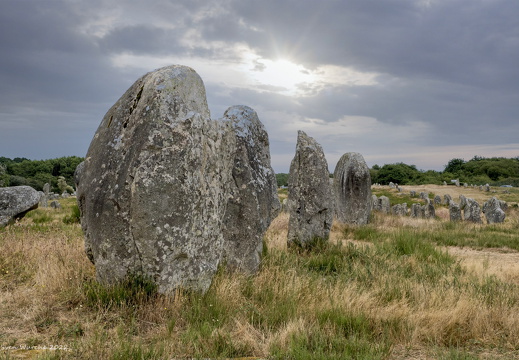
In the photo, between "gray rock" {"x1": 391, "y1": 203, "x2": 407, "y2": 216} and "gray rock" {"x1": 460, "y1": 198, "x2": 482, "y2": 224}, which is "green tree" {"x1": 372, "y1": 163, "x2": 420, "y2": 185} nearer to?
"gray rock" {"x1": 391, "y1": 203, "x2": 407, "y2": 216}

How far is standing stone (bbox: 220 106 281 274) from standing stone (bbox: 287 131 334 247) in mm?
2719

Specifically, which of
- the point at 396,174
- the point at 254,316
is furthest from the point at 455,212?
the point at 396,174

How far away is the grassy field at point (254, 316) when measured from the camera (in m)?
4.26

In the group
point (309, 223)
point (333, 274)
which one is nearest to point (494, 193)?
point (309, 223)

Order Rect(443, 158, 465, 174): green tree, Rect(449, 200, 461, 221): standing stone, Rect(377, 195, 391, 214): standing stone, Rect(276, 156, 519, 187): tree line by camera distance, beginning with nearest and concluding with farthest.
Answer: Rect(449, 200, 461, 221): standing stone
Rect(377, 195, 391, 214): standing stone
Rect(276, 156, 519, 187): tree line
Rect(443, 158, 465, 174): green tree

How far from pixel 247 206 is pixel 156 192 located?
7.77 feet

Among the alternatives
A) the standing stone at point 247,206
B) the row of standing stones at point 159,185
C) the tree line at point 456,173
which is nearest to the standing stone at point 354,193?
the standing stone at point 247,206

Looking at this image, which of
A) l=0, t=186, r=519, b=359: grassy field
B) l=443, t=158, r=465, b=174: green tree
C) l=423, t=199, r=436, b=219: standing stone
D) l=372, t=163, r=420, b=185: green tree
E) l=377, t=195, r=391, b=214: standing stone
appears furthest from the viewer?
l=443, t=158, r=465, b=174: green tree

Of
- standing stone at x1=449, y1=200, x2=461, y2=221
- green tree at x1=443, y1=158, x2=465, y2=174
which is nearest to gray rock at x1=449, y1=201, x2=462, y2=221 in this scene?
standing stone at x1=449, y1=200, x2=461, y2=221

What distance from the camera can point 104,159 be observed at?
5527mm

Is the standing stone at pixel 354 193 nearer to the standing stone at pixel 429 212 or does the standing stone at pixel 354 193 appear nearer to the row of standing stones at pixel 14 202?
the standing stone at pixel 429 212

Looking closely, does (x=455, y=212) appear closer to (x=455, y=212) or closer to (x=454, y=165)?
(x=455, y=212)

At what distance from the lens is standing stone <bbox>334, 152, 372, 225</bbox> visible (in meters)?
17.6

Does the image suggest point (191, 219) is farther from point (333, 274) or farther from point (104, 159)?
point (333, 274)
